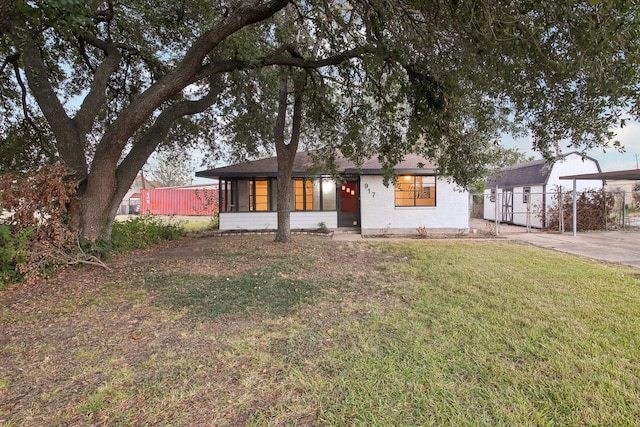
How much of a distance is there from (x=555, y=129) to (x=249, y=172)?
9.83 m

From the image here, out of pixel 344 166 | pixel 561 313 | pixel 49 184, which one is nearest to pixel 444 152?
pixel 561 313

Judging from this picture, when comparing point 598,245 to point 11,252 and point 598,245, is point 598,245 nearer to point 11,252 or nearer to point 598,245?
point 598,245

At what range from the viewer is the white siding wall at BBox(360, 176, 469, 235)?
12508 mm

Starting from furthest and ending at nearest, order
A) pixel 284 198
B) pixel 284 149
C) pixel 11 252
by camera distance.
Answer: pixel 284 198, pixel 284 149, pixel 11 252

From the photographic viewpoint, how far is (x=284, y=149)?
28.8 ft

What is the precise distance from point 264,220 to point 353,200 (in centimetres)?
384

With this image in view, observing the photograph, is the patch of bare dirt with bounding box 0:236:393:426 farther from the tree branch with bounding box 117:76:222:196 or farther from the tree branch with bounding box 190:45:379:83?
the tree branch with bounding box 190:45:379:83

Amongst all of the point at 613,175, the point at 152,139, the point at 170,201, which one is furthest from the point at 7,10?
the point at 170,201

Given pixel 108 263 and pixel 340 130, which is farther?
pixel 340 130

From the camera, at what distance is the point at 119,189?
21.8ft

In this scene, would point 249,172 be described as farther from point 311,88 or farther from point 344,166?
point 311,88

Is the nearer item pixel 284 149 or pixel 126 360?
pixel 126 360

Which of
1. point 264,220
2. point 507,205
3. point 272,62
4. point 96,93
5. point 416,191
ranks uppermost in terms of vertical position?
point 272,62

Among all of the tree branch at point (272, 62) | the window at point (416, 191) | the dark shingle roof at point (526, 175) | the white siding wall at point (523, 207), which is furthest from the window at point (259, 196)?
the white siding wall at point (523, 207)
